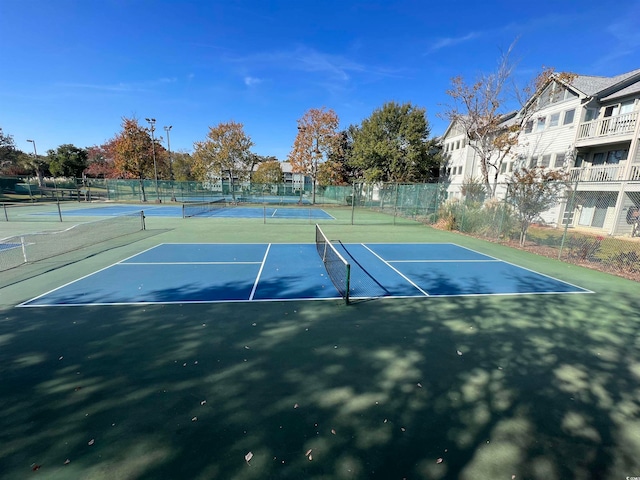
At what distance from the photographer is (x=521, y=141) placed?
26078 mm

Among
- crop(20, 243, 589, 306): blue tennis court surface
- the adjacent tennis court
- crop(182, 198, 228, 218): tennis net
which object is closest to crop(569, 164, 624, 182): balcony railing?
the adjacent tennis court

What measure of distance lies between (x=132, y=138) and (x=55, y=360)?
40.0 m

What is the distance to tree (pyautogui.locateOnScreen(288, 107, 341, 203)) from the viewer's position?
35719mm

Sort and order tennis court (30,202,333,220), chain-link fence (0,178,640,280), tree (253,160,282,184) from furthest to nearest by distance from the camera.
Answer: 1. tree (253,160,282,184)
2. tennis court (30,202,333,220)
3. chain-link fence (0,178,640,280)

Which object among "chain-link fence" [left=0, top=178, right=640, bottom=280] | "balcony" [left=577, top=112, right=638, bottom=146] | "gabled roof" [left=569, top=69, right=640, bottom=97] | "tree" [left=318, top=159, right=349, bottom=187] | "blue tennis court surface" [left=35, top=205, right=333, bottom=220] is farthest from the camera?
"tree" [left=318, top=159, right=349, bottom=187]

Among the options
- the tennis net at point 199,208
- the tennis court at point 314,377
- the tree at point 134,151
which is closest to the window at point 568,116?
the tennis court at point 314,377

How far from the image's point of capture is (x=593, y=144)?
1995cm

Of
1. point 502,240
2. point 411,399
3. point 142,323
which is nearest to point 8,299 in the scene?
point 142,323

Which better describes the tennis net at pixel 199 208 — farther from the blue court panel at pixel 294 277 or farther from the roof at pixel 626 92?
the roof at pixel 626 92

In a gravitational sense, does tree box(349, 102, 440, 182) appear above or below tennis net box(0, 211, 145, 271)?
above

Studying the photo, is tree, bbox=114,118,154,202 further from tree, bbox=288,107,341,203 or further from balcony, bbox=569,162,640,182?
balcony, bbox=569,162,640,182

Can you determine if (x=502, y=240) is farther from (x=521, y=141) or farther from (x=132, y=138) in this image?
(x=132, y=138)

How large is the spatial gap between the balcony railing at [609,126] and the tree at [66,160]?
88.7m

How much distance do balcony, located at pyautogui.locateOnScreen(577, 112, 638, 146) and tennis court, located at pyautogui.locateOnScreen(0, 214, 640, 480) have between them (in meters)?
17.3
